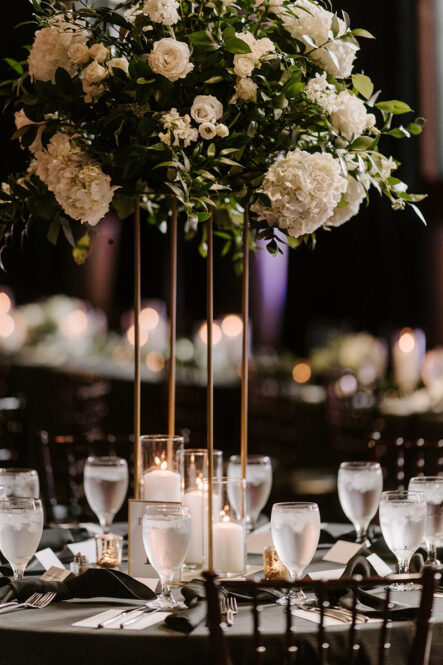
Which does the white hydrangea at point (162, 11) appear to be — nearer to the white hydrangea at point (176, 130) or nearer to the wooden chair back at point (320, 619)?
the white hydrangea at point (176, 130)

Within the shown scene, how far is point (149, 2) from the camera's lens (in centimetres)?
183

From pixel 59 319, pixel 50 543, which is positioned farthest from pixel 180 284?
pixel 50 543

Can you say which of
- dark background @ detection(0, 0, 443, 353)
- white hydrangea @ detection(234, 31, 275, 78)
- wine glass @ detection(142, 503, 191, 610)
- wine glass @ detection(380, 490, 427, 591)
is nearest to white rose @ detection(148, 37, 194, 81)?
white hydrangea @ detection(234, 31, 275, 78)

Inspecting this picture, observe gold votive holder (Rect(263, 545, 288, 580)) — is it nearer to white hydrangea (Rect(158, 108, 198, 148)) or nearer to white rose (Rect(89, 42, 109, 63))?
white hydrangea (Rect(158, 108, 198, 148))

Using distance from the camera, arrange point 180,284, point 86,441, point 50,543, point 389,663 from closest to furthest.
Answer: point 389,663 → point 50,543 → point 86,441 → point 180,284

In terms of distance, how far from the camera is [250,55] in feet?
6.02

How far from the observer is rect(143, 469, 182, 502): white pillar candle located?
202cm

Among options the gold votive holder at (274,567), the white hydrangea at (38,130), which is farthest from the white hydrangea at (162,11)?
the gold votive holder at (274,567)

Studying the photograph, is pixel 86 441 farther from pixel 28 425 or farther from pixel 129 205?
pixel 28 425

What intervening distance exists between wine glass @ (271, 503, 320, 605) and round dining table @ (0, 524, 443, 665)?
15 cm

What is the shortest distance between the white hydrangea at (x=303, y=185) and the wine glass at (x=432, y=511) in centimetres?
63

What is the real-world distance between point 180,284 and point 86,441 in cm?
972

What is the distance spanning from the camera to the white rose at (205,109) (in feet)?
5.99

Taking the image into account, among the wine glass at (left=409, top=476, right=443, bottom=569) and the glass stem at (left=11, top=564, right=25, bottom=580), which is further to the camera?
the wine glass at (left=409, top=476, right=443, bottom=569)
